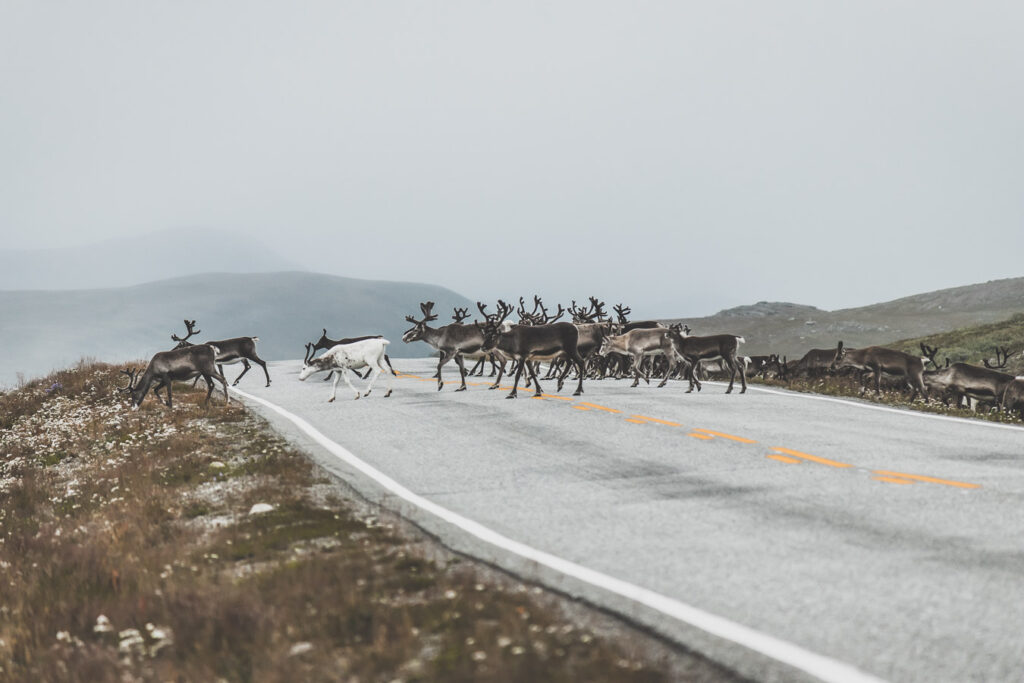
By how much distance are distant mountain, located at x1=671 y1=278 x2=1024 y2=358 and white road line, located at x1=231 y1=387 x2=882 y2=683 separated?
199 ft

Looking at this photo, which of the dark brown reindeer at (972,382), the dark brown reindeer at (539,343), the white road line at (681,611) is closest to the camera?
the white road line at (681,611)

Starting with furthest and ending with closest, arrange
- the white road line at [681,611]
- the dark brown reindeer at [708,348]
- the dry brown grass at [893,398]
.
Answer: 1. the dark brown reindeer at [708,348]
2. the dry brown grass at [893,398]
3. the white road line at [681,611]

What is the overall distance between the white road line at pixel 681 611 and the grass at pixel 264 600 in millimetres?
366

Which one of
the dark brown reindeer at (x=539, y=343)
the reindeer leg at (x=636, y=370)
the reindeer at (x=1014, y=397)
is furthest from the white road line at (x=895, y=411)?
the dark brown reindeer at (x=539, y=343)

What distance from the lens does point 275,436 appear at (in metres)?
13.8

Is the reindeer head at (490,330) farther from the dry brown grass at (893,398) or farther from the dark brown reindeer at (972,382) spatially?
the dark brown reindeer at (972,382)

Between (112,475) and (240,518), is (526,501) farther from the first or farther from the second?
(112,475)

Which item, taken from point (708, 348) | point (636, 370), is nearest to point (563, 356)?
point (636, 370)

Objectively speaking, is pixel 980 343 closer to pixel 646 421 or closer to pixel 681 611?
pixel 646 421

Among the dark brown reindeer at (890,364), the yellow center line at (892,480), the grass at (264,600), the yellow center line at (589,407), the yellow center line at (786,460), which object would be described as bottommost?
the grass at (264,600)

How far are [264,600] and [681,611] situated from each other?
2.81 meters

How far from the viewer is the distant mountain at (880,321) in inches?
2736

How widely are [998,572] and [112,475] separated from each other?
1141cm

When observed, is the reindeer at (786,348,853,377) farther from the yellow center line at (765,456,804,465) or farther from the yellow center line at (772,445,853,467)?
the yellow center line at (765,456,804,465)
